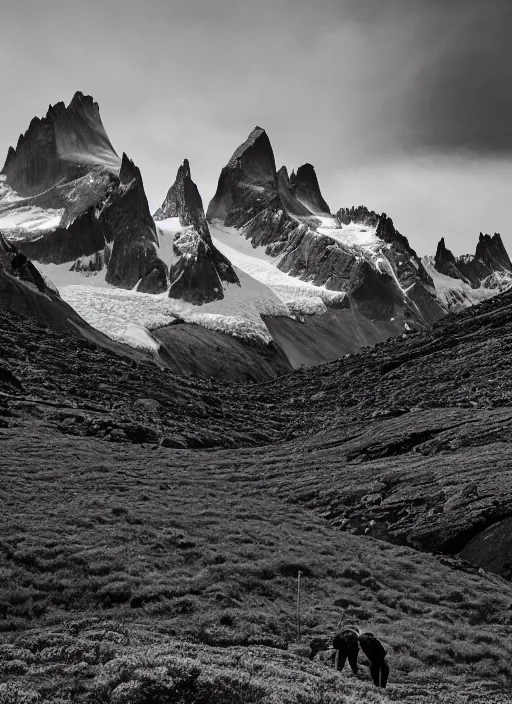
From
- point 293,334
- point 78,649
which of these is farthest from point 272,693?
point 293,334

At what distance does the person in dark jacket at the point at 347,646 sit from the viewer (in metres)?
16.7

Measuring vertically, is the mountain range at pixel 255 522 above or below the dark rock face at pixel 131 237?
below

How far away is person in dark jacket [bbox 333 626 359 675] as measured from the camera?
16.7 metres

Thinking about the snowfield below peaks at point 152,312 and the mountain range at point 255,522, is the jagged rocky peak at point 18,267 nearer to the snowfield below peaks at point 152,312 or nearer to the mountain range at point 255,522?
the snowfield below peaks at point 152,312

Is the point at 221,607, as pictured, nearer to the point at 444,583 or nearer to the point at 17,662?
the point at 17,662

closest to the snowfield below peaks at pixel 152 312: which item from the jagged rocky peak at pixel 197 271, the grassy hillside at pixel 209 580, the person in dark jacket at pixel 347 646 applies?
the jagged rocky peak at pixel 197 271

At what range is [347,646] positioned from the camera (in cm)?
1670

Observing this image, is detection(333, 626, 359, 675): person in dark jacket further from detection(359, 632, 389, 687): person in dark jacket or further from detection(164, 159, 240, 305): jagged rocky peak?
detection(164, 159, 240, 305): jagged rocky peak

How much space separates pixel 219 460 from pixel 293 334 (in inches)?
4823

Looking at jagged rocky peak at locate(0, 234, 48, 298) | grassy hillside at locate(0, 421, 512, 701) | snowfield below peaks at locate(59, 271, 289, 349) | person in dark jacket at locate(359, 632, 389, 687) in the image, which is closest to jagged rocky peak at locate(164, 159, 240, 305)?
snowfield below peaks at locate(59, 271, 289, 349)

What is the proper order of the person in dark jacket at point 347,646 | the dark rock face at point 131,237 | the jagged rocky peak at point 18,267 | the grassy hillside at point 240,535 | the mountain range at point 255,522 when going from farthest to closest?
the dark rock face at point 131,237 → the jagged rocky peak at point 18,267 → the person in dark jacket at point 347,646 → the mountain range at point 255,522 → the grassy hillside at point 240,535

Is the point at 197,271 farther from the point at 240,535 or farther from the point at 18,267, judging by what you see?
the point at 240,535

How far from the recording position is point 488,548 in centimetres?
2878

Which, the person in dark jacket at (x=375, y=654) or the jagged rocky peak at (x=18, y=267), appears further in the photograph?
the jagged rocky peak at (x=18, y=267)
